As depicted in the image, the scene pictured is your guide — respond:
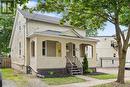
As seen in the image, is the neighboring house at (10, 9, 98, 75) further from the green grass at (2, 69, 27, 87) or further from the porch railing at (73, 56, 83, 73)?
the green grass at (2, 69, 27, 87)

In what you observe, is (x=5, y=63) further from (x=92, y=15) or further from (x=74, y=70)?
(x=92, y=15)

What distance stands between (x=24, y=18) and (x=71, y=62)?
22.3ft

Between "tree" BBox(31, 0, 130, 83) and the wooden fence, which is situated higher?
"tree" BBox(31, 0, 130, 83)

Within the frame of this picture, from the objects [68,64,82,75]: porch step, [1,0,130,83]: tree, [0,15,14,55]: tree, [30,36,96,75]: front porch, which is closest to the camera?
[1,0,130,83]: tree

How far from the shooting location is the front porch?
24755 millimetres

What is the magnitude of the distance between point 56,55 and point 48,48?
3.83ft

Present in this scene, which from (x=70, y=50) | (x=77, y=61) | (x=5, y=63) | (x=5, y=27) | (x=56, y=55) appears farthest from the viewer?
(x=5, y=27)

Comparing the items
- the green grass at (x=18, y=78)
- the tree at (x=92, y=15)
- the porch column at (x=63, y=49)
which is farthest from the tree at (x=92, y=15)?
the porch column at (x=63, y=49)

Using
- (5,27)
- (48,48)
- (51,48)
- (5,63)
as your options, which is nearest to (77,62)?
(51,48)

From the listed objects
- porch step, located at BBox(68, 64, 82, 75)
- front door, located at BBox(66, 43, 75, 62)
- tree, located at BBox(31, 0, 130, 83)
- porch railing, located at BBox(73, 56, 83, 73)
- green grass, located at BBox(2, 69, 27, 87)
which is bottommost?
green grass, located at BBox(2, 69, 27, 87)

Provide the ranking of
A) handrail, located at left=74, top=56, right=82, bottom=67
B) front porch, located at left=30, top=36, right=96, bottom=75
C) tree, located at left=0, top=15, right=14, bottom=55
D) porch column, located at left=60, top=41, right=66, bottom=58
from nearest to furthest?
1. front porch, located at left=30, top=36, right=96, bottom=75
2. porch column, located at left=60, top=41, right=66, bottom=58
3. handrail, located at left=74, top=56, right=82, bottom=67
4. tree, located at left=0, top=15, right=14, bottom=55

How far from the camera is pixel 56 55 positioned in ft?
92.0

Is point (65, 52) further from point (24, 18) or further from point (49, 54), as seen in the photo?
point (24, 18)

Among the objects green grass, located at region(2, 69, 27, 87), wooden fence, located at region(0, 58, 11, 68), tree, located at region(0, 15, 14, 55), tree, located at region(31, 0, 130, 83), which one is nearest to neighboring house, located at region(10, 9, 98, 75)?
green grass, located at region(2, 69, 27, 87)
